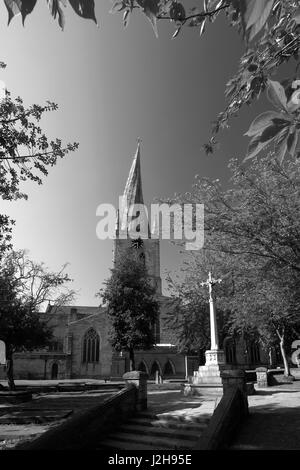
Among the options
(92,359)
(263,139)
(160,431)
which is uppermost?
(263,139)

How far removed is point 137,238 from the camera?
64.3 m

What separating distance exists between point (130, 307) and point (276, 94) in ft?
115

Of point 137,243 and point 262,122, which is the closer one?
point 262,122

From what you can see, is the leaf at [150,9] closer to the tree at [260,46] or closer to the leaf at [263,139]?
the tree at [260,46]

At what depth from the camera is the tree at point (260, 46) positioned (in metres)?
1.40

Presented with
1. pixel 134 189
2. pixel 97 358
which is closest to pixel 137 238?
pixel 134 189

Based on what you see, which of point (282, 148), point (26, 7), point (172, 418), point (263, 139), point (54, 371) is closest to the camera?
point (26, 7)

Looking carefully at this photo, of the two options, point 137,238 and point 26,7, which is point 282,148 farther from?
point 137,238

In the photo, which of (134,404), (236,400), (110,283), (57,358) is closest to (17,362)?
(57,358)

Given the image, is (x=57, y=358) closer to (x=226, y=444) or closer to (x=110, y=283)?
(x=110, y=283)

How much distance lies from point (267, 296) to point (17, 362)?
43.9 m

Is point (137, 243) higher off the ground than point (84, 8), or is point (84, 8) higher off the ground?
point (137, 243)

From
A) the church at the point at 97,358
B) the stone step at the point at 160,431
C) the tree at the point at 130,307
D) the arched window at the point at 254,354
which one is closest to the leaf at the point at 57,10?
the stone step at the point at 160,431

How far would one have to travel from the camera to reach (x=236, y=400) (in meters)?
10.0
